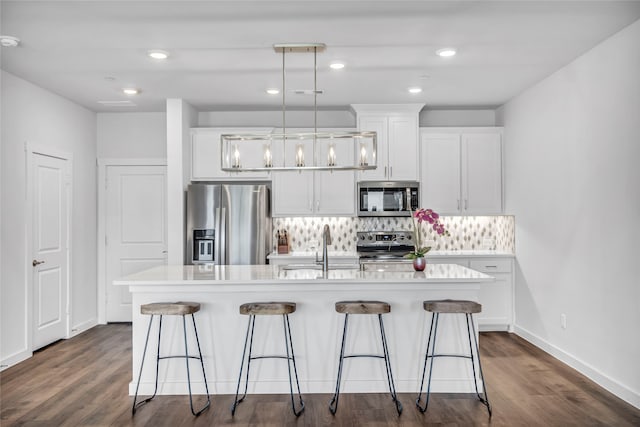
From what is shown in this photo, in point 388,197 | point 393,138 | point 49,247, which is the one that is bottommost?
point 49,247

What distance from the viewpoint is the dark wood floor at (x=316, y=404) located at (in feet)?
11.1

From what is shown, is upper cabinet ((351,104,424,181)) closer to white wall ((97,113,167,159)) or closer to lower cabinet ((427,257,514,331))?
lower cabinet ((427,257,514,331))

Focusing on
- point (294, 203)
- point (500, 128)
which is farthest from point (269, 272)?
point (500, 128)

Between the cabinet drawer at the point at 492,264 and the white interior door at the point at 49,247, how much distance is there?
4637mm

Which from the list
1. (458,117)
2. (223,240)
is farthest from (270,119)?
(458,117)

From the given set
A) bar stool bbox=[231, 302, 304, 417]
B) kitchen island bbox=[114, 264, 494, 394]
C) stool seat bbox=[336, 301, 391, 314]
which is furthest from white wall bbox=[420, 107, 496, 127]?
bar stool bbox=[231, 302, 304, 417]

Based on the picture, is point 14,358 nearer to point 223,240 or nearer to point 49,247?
point 49,247

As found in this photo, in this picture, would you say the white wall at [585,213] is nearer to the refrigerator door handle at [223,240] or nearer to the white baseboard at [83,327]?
the refrigerator door handle at [223,240]

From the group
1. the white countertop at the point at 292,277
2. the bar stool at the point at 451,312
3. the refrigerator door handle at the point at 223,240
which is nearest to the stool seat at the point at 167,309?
the white countertop at the point at 292,277

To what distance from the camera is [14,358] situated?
15.6ft

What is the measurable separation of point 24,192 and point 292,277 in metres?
2.97

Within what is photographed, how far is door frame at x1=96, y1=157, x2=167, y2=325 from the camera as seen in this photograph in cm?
650

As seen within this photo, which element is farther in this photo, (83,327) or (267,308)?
(83,327)

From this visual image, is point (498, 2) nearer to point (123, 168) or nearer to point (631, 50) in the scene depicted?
point (631, 50)
